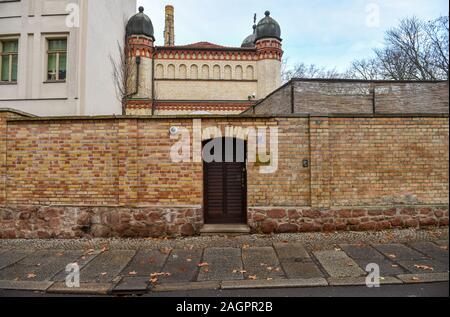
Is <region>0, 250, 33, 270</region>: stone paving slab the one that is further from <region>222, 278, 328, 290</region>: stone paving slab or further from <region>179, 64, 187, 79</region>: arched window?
<region>179, 64, 187, 79</region>: arched window

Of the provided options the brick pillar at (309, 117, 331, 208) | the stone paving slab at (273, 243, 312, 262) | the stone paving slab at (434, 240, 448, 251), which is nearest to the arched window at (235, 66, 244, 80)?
the brick pillar at (309, 117, 331, 208)

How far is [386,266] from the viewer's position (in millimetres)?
5031

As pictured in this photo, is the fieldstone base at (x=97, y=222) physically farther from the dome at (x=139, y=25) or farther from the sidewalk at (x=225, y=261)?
the dome at (x=139, y=25)

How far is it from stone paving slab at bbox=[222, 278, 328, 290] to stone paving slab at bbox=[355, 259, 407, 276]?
1072 mm

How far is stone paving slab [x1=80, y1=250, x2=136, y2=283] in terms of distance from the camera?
480 cm

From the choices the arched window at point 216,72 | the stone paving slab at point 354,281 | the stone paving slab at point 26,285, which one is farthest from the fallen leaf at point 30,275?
the arched window at point 216,72

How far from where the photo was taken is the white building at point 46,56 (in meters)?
11.2

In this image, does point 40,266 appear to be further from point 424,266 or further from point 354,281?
point 424,266

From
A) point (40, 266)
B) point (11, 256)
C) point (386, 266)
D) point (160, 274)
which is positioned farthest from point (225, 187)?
point (11, 256)

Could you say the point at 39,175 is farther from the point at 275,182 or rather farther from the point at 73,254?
the point at 275,182

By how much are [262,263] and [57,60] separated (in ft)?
37.6

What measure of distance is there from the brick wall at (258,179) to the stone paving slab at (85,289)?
8.25ft
